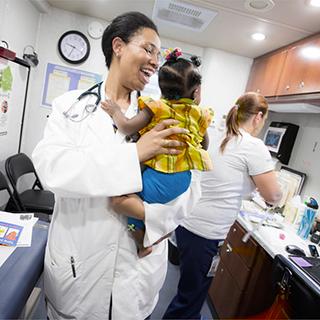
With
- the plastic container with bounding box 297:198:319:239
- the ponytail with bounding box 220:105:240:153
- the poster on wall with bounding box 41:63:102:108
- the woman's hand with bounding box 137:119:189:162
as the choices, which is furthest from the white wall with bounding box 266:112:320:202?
the poster on wall with bounding box 41:63:102:108

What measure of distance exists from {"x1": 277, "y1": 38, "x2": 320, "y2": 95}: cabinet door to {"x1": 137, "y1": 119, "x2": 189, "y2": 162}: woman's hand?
57.2 inches

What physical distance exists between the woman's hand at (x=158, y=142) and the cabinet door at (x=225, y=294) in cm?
137

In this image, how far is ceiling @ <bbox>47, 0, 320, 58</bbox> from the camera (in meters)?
1.74

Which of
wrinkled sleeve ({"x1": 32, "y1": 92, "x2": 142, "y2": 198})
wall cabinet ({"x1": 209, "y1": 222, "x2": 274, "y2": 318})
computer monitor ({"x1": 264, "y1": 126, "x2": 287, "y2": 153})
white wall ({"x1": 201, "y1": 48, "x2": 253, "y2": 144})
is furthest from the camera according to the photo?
white wall ({"x1": 201, "y1": 48, "x2": 253, "y2": 144})

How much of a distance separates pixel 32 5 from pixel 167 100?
2.29m

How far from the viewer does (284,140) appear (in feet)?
7.81

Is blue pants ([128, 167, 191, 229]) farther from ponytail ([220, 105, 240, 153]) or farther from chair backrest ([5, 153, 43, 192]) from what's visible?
chair backrest ([5, 153, 43, 192])

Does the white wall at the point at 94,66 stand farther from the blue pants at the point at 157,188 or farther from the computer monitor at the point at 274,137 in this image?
the blue pants at the point at 157,188

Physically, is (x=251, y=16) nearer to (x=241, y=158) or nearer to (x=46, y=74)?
(x=241, y=158)

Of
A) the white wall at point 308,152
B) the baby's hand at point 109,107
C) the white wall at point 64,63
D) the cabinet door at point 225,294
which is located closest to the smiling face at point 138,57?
the baby's hand at point 109,107

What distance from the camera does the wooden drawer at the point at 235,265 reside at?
1655 millimetres

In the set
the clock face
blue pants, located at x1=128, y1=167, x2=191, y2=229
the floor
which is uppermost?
the clock face

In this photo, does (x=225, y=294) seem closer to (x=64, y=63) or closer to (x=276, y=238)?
(x=276, y=238)

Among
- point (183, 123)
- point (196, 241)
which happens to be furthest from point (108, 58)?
point (196, 241)
